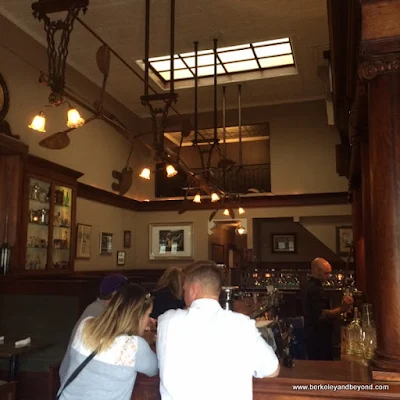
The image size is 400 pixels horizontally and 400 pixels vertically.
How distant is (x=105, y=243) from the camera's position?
33.3ft

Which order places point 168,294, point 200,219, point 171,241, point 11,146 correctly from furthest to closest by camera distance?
point 171,241 < point 200,219 < point 11,146 < point 168,294

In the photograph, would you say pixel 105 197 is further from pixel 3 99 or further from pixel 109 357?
pixel 109 357

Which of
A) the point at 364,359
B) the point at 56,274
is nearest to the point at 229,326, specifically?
the point at 364,359

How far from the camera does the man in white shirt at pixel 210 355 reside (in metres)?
2.08

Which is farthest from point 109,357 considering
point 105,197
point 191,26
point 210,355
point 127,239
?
point 127,239

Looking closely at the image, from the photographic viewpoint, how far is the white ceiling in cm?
683

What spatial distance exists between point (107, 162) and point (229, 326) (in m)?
8.62

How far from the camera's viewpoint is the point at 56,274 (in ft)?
24.1

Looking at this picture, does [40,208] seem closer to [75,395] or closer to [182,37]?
[182,37]

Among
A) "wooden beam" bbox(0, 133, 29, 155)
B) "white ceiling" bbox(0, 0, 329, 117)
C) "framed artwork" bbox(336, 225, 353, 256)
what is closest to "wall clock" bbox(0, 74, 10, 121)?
"wooden beam" bbox(0, 133, 29, 155)

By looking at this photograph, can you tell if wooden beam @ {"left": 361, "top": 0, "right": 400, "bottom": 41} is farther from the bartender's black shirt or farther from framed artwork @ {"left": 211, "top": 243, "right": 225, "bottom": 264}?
framed artwork @ {"left": 211, "top": 243, "right": 225, "bottom": 264}

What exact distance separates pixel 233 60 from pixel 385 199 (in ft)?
23.7

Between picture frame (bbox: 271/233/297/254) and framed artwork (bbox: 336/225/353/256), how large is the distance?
5.14 feet

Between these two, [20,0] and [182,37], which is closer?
[20,0]
